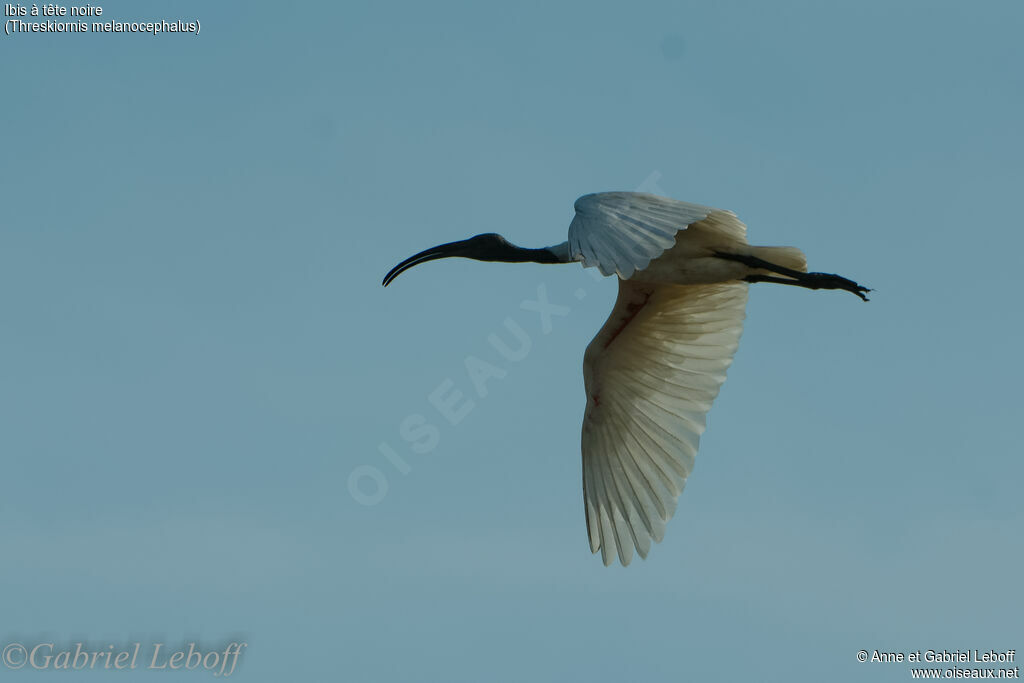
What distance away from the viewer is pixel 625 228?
25.3 ft

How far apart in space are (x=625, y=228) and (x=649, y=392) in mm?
3257

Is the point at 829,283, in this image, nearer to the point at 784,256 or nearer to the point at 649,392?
the point at 784,256

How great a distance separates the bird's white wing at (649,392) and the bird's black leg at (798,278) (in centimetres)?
66

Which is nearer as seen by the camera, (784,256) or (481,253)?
(784,256)

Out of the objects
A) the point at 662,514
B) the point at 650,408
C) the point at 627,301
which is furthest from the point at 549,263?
the point at 662,514

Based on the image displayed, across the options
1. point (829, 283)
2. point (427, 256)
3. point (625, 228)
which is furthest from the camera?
point (427, 256)

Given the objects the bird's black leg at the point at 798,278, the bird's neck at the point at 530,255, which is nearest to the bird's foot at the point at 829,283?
the bird's black leg at the point at 798,278

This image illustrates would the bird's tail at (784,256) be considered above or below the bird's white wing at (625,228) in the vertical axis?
above

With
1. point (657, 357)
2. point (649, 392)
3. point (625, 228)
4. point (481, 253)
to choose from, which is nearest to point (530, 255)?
point (481, 253)

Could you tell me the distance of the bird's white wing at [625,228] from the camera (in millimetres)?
7348

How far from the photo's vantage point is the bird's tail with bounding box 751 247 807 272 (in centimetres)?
984

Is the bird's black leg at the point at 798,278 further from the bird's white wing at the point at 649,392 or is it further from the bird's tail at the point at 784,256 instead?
the bird's white wing at the point at 649,392

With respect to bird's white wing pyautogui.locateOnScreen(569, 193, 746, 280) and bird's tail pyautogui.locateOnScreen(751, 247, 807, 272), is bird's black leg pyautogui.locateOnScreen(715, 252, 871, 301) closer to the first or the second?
bird's tail pyautogui.locateOnScreen(751, 247, 807, 272)

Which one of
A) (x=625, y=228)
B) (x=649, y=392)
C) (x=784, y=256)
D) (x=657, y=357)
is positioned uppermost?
(x=784, y=256)
